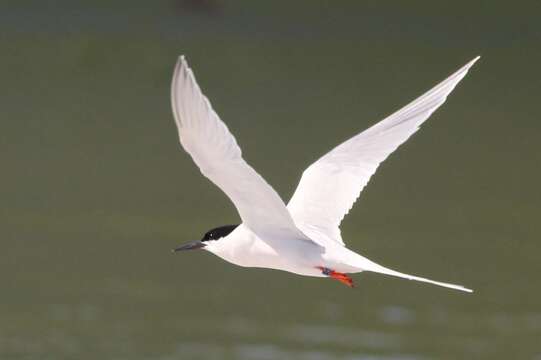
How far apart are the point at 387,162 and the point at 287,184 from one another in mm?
2584

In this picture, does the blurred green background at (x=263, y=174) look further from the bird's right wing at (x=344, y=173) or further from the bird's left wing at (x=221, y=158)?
the bird's left wing at (x=221, y=158)

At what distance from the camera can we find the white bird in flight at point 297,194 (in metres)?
6.23

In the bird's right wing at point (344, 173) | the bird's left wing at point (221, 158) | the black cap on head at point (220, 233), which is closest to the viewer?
the bird's left wing at point (221, 158)

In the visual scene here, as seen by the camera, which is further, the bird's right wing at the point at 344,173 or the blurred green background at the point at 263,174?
the blurred green background at the point at 263,174

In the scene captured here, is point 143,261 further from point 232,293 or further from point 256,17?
point 256,17

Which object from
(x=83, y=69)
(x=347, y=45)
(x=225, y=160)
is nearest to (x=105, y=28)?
(x=83, y=69)

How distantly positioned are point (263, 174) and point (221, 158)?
10.9m

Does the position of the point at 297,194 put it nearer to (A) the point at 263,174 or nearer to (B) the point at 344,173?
(B) the point at 344,173

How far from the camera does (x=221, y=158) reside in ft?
20.9

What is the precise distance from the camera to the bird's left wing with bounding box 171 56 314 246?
604 cm

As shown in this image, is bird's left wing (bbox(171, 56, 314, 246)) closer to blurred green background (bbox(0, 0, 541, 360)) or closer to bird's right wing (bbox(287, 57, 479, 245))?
bird's right wing (bbox(287, 57, 479, 245))

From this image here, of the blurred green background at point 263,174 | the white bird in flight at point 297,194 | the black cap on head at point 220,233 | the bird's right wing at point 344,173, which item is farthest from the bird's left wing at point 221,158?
the blurred green background at point 263,174

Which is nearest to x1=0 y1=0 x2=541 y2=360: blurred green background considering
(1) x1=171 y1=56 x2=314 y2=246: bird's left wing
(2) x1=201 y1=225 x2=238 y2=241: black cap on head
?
(2) x1=201 y1=225 x2=238 y2=241: black cap on head

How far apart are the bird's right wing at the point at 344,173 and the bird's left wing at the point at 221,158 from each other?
0.75m
